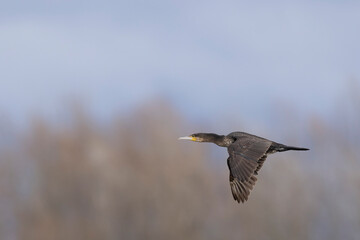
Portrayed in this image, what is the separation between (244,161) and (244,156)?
0.11 metres

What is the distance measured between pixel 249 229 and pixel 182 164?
503 cm

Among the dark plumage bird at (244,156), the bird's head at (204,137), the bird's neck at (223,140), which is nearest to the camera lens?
the dark plumage bird at (244,156)

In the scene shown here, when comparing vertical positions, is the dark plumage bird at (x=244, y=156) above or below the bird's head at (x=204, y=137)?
below

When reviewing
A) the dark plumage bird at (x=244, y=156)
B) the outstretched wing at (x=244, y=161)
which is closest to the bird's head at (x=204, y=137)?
the dark plumage bird at (x=244, y=156)

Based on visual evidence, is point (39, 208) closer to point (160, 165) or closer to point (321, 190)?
point (160, 165)

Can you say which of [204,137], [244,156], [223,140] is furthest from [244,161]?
[204,137]

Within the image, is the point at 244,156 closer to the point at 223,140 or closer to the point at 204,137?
the point at 223,140

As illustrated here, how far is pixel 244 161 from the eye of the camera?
22.8 meters

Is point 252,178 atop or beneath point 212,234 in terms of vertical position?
atop

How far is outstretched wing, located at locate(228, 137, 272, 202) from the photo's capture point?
22719 mm

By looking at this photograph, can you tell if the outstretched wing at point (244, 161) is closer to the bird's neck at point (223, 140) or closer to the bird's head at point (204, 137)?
the bird's neck at point (223, 140)

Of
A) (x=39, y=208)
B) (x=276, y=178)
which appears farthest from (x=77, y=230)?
(x=276, y=178)

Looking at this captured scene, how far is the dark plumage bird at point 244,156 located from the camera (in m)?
22.7

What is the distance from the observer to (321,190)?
6200 cm
